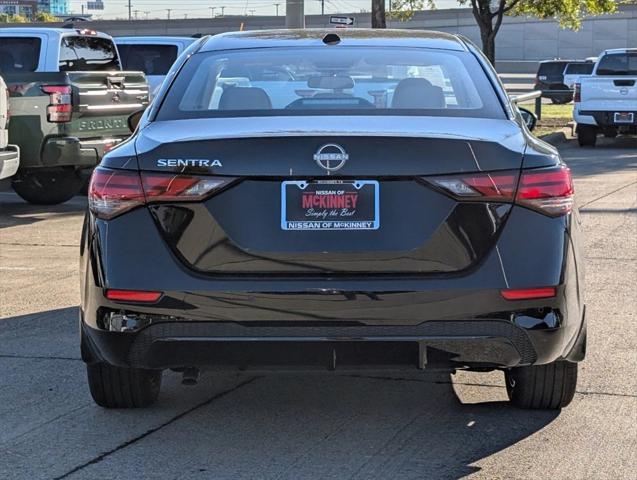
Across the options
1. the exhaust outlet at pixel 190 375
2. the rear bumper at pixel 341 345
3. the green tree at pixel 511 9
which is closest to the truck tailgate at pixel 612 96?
the green tree at pixel 511 9

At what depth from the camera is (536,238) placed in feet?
14.5

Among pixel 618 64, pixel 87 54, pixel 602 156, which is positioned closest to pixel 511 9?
pixel 618 64

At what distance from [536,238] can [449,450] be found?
921mm

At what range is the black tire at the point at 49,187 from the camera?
1356cm

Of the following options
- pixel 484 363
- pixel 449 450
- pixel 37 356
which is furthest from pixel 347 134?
pixel 37 356

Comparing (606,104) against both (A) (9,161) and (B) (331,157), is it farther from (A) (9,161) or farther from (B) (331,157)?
(B) (331,157)

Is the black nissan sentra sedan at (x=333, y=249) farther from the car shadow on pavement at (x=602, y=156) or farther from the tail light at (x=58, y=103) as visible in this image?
the car shadow on pavement at (x=602, y=156)

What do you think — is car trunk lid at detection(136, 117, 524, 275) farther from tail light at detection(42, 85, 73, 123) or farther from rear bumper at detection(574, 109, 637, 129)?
rear bumper at detection(574, 109, 637, 129)

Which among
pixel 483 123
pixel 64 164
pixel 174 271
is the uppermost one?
pixel 483 123

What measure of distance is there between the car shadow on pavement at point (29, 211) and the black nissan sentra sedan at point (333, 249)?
7.82m

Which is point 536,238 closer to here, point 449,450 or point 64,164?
point 449,450

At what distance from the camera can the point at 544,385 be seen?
16.9 ft

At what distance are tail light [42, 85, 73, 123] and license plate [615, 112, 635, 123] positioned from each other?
12908 mm

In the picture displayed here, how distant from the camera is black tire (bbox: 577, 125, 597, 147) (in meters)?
22.9
